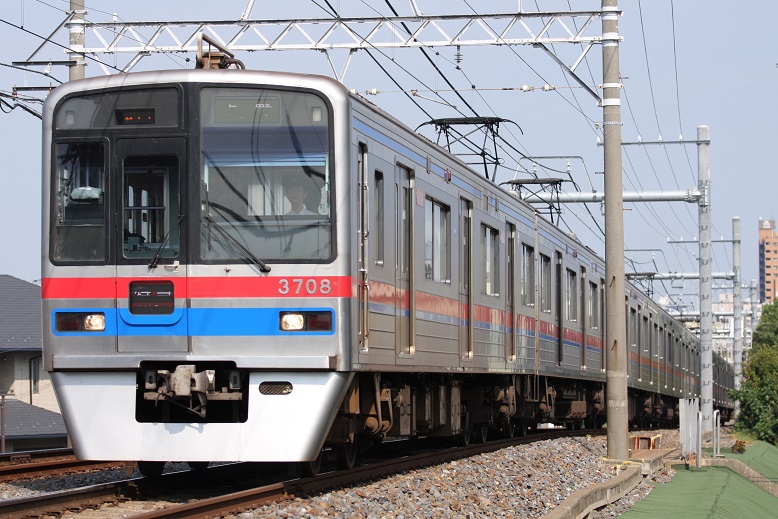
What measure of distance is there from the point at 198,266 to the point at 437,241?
3.59m

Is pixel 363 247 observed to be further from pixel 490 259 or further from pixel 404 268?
pixel 490 259

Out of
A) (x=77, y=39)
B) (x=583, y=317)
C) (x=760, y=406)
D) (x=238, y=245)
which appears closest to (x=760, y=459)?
(x=583, y=317)

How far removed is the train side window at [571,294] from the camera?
776 inches

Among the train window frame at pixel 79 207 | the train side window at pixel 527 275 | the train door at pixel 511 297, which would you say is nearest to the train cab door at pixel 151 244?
the train window frame at pixel 79 207

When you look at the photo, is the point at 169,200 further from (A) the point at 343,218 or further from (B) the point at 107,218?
(A) the point at 343,218

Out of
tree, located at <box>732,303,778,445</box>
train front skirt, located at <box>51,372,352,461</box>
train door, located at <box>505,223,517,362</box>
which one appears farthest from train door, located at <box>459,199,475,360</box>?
tree, located at <box>732,303,778,445</box>

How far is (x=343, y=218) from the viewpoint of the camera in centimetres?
891

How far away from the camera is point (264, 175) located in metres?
8.91

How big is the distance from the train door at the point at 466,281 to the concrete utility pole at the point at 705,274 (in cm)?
1500

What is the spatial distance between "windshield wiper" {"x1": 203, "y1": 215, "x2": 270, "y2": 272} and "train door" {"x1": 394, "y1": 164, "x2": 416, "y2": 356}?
6.20ft

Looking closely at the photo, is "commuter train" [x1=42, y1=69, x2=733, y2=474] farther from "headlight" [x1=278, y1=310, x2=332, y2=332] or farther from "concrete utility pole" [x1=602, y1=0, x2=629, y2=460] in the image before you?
"concrete utility pole" [x1=602, y1=0, x2=629, y2=460]

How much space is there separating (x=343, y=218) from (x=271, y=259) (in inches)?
23.9

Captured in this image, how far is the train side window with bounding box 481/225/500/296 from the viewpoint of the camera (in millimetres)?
13883

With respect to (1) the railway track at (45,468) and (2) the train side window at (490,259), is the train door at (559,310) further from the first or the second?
(1) the railway track at (45,468)
